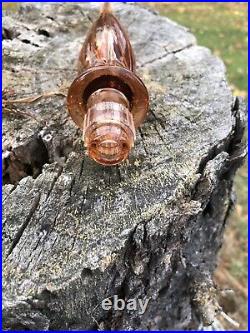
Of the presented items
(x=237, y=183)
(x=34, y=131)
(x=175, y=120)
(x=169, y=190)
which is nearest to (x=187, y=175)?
(x=169, y=190)

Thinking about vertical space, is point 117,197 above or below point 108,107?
below

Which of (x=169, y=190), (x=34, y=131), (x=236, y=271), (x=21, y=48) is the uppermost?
(x=21, y=48)

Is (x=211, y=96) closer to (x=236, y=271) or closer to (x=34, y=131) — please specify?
(x=34, y=131)

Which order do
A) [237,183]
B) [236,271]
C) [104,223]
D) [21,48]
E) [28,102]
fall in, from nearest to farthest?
[104,223]
[28,102]
[21,48]
[236,271]
[237,183]

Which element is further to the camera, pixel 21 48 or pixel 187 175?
pixel 21 48
